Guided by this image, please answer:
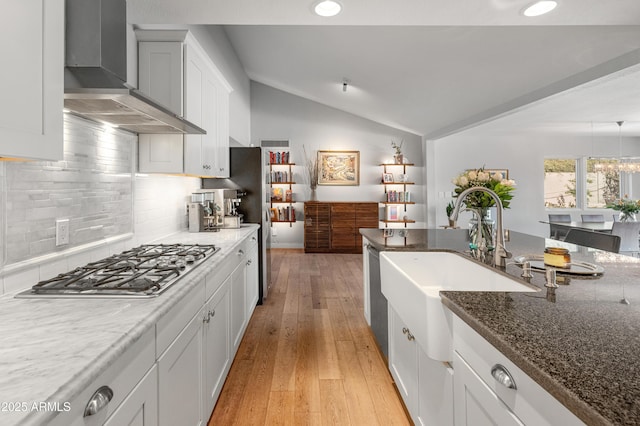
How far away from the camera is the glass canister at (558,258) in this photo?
58.4 inches

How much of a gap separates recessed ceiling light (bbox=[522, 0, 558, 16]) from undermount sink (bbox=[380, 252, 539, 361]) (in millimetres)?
1481

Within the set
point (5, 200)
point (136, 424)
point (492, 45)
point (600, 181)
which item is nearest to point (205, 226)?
point (5, 200)

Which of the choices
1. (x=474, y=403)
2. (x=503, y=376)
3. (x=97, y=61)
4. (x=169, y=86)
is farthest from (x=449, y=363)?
(x=169, y=86)

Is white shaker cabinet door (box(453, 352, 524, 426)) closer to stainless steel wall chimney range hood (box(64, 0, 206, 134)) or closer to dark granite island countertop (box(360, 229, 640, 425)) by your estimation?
dark granite island countertop (box(360, 229, 640, 425))

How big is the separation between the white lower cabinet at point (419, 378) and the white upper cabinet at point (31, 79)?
5.02 ft

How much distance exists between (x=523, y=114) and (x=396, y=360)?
16.4 ft

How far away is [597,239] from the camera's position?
2812 millimetres

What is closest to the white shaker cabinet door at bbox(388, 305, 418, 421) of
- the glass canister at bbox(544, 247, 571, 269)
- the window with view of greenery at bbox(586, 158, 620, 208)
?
the glass canister at bbox(544, 247, 571, 269)

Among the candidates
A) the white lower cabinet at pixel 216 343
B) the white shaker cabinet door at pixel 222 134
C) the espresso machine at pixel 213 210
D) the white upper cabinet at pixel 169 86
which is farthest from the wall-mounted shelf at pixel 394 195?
the white lower cabinet at pixel 216 343

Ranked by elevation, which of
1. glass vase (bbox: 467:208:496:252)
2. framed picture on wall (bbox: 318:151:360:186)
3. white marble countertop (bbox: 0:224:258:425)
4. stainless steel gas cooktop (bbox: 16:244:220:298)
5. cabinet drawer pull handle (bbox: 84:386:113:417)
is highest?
framed picture on wall (bbox: 318:151:360:186)

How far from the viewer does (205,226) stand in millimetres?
3037

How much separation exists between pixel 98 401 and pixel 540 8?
2651 millimetres

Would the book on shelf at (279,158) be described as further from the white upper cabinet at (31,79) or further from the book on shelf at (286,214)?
the white upper cabinet at (31,79)

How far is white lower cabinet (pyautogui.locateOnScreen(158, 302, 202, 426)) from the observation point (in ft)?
3.71
